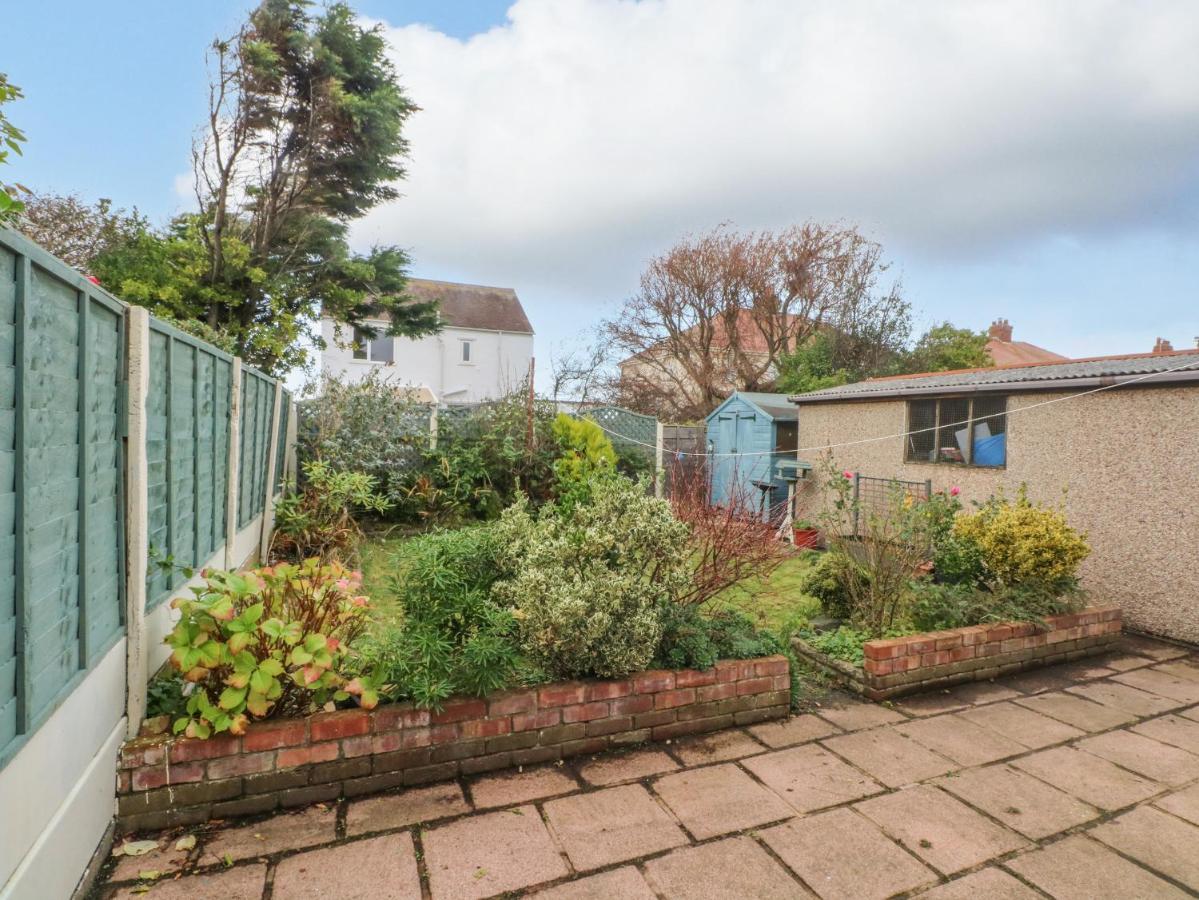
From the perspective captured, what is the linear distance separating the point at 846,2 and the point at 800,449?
20.8ft

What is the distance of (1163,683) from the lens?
13.5 feet

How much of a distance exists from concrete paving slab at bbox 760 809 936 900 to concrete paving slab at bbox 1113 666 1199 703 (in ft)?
9.76

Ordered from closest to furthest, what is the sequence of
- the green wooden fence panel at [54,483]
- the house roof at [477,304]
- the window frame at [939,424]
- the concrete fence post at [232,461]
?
the green wooden fence panel at [54,483] < the concrete fence post at [232,461] < the window frame at [939,424] < the house roof at [477,304]

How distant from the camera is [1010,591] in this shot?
449 centimetres

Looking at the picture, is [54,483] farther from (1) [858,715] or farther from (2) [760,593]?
(2) [760,593]

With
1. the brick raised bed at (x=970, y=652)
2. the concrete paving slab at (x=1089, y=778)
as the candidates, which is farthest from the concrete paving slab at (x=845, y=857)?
the brick raised bed at (x=970, y=652)

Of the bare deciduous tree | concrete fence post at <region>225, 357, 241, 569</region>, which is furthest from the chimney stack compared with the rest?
concrete fence post at <region>225, 357, 241, 569</region>

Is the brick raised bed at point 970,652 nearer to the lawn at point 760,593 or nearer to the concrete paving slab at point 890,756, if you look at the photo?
the concrete paving slab at point 890,756

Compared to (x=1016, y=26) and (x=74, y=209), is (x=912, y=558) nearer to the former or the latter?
(x=1016, y=26)

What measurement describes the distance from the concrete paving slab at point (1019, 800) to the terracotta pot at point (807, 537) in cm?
613

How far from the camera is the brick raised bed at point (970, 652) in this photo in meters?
3.68

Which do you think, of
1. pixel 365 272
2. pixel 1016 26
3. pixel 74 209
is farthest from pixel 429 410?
pixel 74 209

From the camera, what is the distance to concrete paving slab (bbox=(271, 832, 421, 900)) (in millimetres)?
1966

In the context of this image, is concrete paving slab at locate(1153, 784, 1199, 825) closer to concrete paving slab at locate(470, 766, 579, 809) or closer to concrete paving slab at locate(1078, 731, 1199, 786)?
concrete paving slab at locate(1078, 731, 1199, 786)
